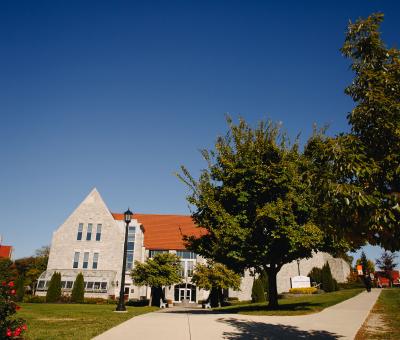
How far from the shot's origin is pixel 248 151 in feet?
67.8

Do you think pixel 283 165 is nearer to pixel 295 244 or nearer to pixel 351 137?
pixel 295 244

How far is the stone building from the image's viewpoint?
4335 cm

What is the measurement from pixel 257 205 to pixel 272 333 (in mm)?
9966

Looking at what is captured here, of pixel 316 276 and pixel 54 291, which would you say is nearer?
pixel 54 291

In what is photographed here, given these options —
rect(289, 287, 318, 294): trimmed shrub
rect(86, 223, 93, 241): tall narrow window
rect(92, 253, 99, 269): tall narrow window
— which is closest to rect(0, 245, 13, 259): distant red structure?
rect(86, 223, 93, 241): tall narrow window

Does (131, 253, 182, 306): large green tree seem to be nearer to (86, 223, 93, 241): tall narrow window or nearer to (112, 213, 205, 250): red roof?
(112, 213, 205, 250): red roof

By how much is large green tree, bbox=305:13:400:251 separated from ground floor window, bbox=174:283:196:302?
44.1 m

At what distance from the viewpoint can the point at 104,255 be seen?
45750 millimetres

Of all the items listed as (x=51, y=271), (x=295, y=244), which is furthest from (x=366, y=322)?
(x=51, y=271)

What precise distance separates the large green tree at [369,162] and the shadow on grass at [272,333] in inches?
150

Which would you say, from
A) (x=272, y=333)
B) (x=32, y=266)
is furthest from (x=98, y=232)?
(x=272, y=333)

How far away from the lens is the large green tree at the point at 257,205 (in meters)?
18.4

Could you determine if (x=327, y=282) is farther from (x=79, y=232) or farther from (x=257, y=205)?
(x=79, y=232)

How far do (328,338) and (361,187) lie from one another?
16.2 feet
